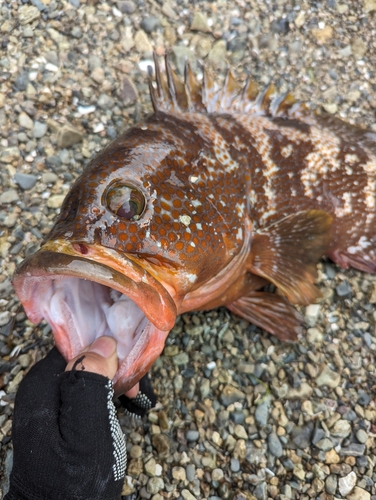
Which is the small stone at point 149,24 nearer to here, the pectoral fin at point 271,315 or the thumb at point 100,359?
the pectoral fin at point 271,315

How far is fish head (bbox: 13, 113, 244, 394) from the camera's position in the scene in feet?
6.00

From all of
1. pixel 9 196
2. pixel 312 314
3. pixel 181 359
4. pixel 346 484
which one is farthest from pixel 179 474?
pixel 9 196

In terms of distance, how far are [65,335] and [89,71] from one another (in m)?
2.35

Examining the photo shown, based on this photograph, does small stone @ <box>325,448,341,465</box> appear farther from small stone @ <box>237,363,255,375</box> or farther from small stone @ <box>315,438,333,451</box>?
small stone @ <box>237,363,255,375</box>

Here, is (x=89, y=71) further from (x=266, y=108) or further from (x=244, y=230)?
(x=244, y=230)

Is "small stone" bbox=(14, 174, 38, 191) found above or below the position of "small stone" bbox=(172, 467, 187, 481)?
above

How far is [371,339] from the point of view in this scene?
3156 mm

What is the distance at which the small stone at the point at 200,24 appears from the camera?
3861 millimetres

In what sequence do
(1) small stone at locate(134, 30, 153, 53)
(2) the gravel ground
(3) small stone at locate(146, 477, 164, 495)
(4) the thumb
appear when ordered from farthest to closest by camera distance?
(1) small stone at locate(134, 30, 153, 53) → (2) the gravel ground → (3) small stone at locate(146, 477, 164, 495) → (4) the thumb

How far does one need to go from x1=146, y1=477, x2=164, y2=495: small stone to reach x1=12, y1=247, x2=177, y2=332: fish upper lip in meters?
1.19

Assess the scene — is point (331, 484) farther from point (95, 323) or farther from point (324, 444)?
point (95, 323)

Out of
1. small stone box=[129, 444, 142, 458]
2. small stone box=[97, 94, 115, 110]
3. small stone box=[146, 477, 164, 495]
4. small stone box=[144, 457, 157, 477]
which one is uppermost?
small stone box=[97, 94, 115, 110]

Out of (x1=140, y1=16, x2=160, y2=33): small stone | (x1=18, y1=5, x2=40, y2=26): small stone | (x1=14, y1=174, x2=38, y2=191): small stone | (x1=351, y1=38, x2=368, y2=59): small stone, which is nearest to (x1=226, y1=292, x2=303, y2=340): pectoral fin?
(x1=14, y1=174, x2=38, y2=191): small stone

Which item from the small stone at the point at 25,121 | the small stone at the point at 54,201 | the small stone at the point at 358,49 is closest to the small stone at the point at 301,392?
the small stone at the point at 54,201
